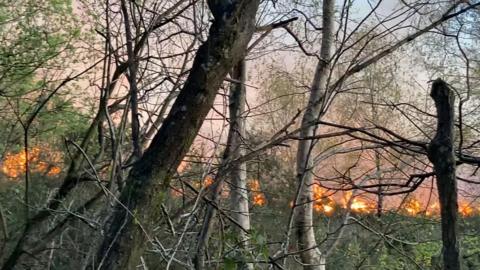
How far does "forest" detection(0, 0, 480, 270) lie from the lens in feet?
5.29

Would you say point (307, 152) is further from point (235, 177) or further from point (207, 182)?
point (207, 182)

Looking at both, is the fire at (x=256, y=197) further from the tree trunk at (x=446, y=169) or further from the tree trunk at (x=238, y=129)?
the tree trunk at (x=446, y=169)

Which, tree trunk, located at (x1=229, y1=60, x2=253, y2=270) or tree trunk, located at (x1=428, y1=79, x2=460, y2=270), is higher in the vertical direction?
tree trunk, located at (x1=229, y1=60, x2=253, y2=270)

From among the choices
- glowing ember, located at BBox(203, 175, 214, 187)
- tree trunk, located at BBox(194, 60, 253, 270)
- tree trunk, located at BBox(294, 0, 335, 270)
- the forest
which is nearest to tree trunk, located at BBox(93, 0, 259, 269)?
the forest

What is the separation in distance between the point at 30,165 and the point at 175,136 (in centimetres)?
470

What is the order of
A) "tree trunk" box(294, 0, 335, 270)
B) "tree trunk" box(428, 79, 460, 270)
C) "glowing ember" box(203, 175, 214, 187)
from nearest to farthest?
"tree trunk" box(428, 79, 460, 270) → "glowing ember" box(203, 175, 214, 187) → "tree trunk" box(294, 0, 335, 270)

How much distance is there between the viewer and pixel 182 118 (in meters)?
1.61

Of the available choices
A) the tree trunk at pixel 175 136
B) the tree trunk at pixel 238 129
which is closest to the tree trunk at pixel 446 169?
the tree trunk at pixel 175 136

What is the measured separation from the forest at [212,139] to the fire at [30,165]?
1.0 inches

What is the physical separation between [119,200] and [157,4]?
4.90 feet

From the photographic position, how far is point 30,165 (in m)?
5.77

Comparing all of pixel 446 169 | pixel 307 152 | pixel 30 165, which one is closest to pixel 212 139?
pixel 307 152

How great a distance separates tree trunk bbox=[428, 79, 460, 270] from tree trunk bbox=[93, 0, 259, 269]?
77 centimetres

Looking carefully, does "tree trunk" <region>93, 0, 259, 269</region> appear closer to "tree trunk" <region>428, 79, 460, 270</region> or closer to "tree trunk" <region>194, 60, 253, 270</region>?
"tree trunk" <region>194, 60, 253, 270</region>
